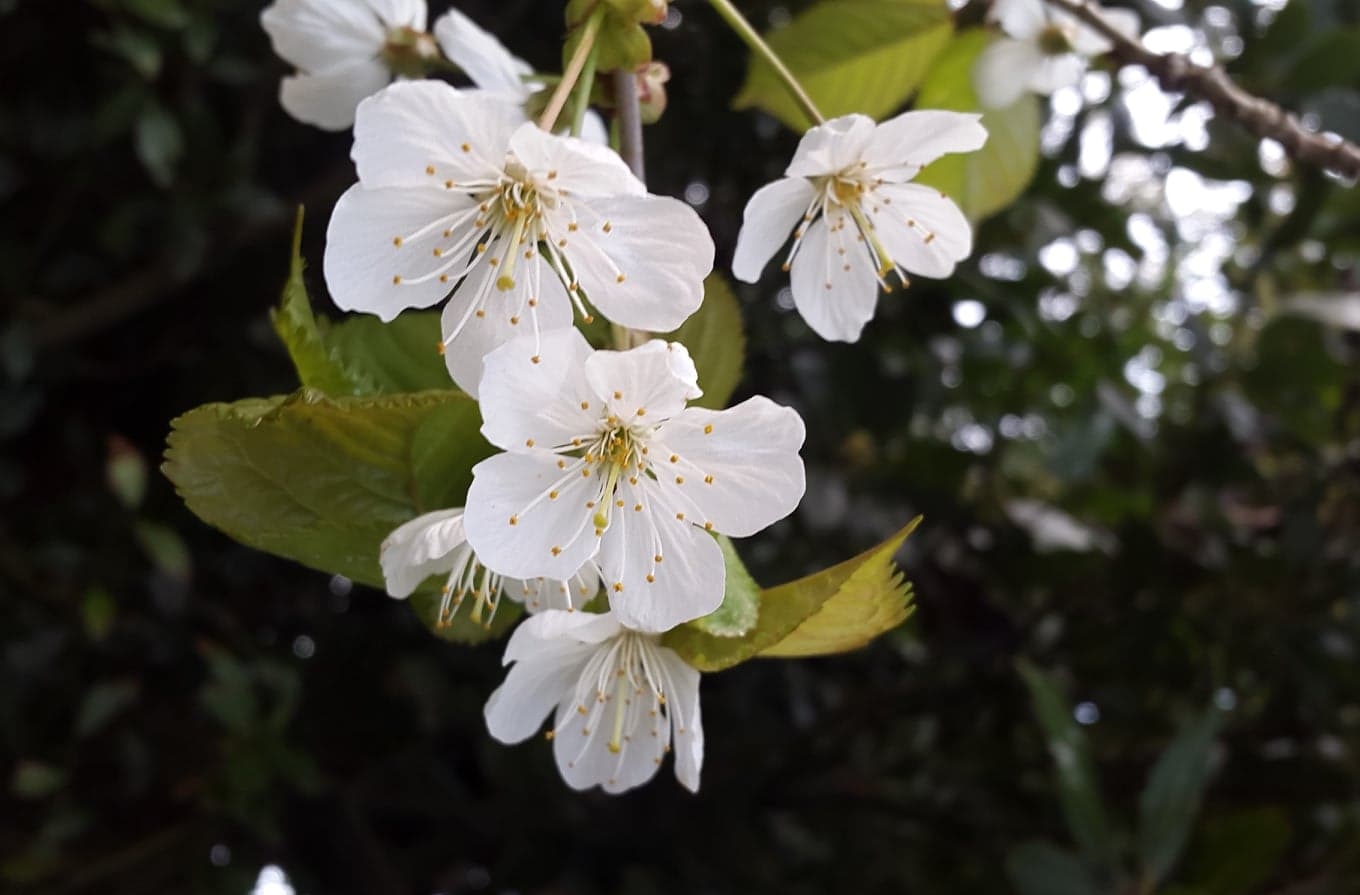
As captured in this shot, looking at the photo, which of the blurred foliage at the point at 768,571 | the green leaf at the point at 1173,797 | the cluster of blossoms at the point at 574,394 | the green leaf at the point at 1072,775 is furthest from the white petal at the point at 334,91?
the green leaf at the point at 1173,797

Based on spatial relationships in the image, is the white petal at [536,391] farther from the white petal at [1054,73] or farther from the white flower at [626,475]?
the white petal at [1054,73]

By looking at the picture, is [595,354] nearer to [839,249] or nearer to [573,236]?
[573,236]

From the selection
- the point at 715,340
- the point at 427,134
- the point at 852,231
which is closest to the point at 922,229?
the point at 852,231

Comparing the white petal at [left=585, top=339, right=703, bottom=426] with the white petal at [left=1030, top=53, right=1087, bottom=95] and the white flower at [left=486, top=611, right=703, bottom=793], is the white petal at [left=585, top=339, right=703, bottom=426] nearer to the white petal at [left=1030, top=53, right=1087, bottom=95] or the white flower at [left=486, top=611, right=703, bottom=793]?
the white flower at [left=486, top=611, right=703, bottom=793]


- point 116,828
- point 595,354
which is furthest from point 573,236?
point 116,828

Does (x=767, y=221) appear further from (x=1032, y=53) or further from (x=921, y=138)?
(x=1032, y=53)
